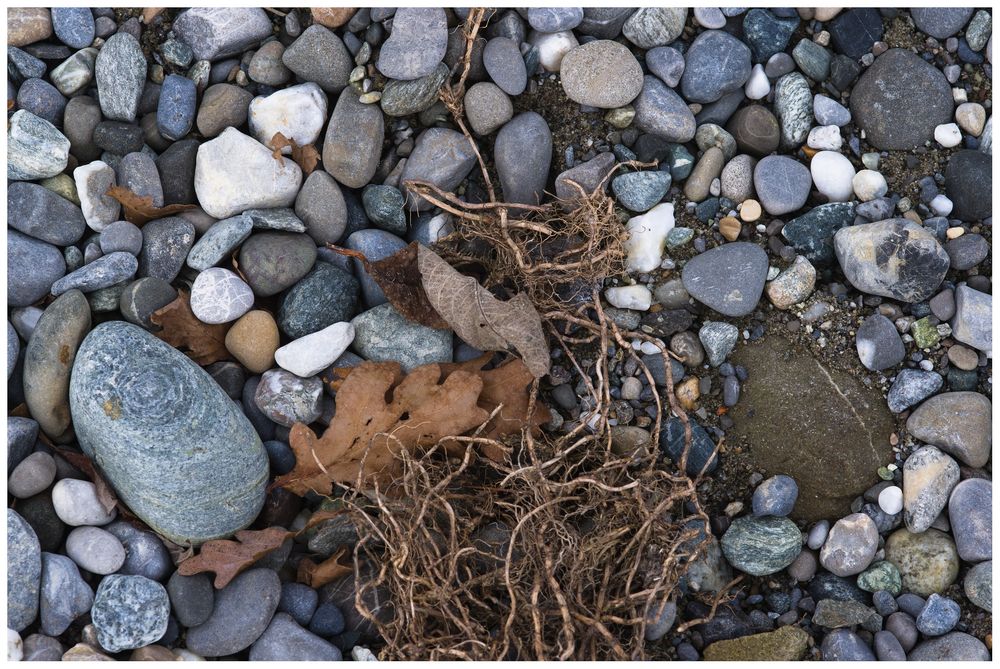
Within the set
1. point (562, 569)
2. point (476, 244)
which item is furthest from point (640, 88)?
point (562, 569)

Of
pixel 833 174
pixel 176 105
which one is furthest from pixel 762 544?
pixel 176 105

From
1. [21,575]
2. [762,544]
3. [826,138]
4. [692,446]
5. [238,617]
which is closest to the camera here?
[21,575]

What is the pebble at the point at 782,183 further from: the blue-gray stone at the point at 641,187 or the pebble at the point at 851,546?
the pebble at the point at 851,546

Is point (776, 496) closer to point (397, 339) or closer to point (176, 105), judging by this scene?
point (397, 339)

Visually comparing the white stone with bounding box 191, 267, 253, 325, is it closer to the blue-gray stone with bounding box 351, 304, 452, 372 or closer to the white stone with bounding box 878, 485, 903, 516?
the blue-gray stone with bounding box 351, 304, 452, 372

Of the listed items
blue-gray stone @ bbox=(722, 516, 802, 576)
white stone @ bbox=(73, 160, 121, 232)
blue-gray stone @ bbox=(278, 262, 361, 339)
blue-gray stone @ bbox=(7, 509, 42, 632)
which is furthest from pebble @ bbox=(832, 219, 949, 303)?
blue-gray stone @ bbox=(7, 509, 42, 632)

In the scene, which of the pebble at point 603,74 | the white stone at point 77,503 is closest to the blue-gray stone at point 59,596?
the white stone at point 77,503
